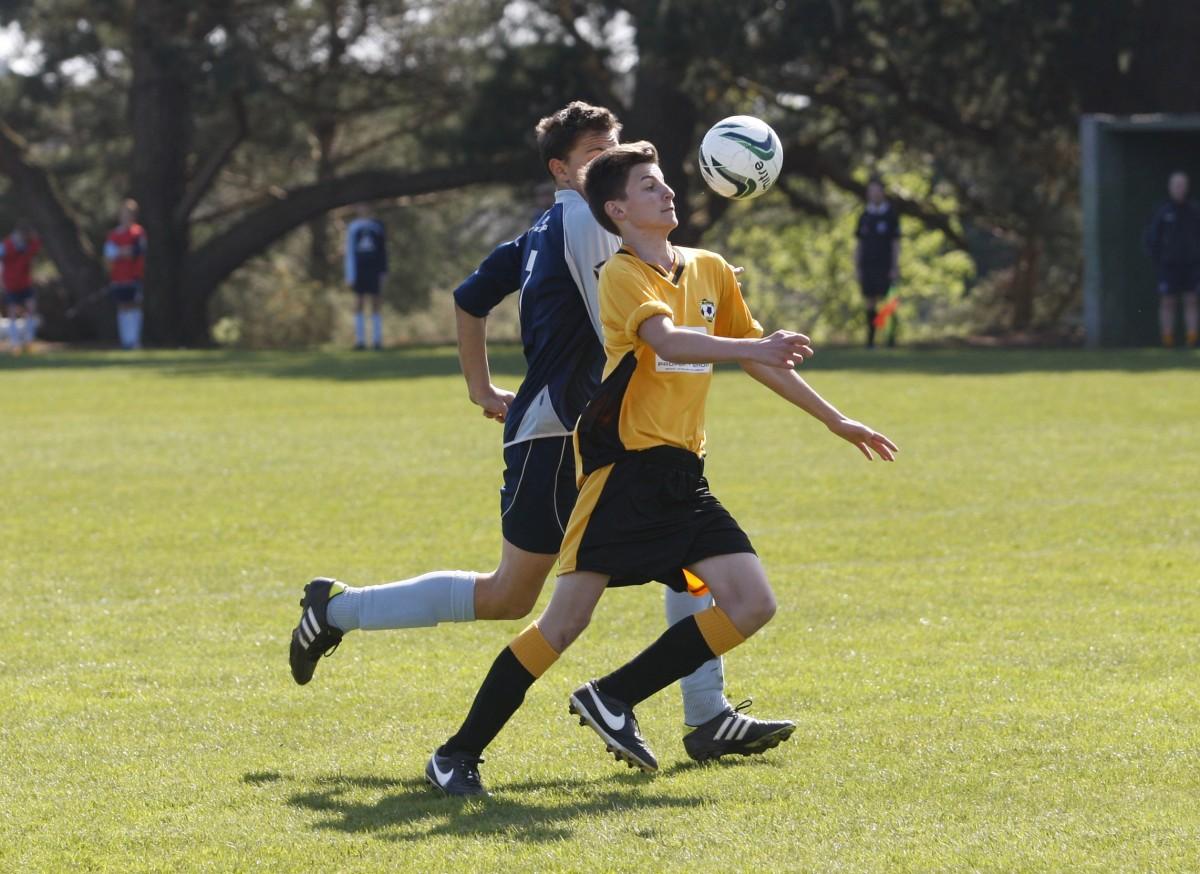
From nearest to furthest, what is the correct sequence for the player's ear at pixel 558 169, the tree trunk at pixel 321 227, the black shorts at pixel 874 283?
the player's ear at pixel 558 169
the black shorts at pixel 874 283
the tree trunk at pixel 321 227

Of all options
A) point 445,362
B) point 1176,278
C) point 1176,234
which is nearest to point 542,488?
point 445,362

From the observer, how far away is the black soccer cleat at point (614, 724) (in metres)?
5.21

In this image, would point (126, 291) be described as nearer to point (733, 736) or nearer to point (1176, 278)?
point (1176, 278)

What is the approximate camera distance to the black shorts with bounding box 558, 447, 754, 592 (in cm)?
512

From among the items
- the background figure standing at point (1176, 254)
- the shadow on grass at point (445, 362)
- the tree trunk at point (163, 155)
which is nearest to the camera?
the shadow on grass at point (445, 362)

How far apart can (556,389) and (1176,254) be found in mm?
20707

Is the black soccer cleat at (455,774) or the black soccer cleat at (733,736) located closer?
the black soccer cleat at (455,774)

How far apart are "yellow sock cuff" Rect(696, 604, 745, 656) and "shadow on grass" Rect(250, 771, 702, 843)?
0.43m

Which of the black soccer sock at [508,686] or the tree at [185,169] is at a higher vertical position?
the tree at [185,169]

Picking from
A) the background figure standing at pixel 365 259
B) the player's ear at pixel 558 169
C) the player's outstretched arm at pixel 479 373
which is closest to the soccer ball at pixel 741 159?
the player's ear at pixel 558 169

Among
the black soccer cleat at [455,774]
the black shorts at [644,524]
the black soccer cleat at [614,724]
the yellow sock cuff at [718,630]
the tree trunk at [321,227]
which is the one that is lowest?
the black soccer cleat at [455,774]

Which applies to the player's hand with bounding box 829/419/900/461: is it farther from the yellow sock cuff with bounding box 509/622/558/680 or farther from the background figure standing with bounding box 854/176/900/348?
the background figure standing with bounding box 854/176/900/348

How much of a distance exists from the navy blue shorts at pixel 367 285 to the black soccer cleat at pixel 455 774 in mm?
23682

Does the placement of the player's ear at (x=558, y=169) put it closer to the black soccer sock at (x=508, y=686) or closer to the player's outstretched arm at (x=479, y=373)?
the player's outstretched arm at (x=479, y=373)
